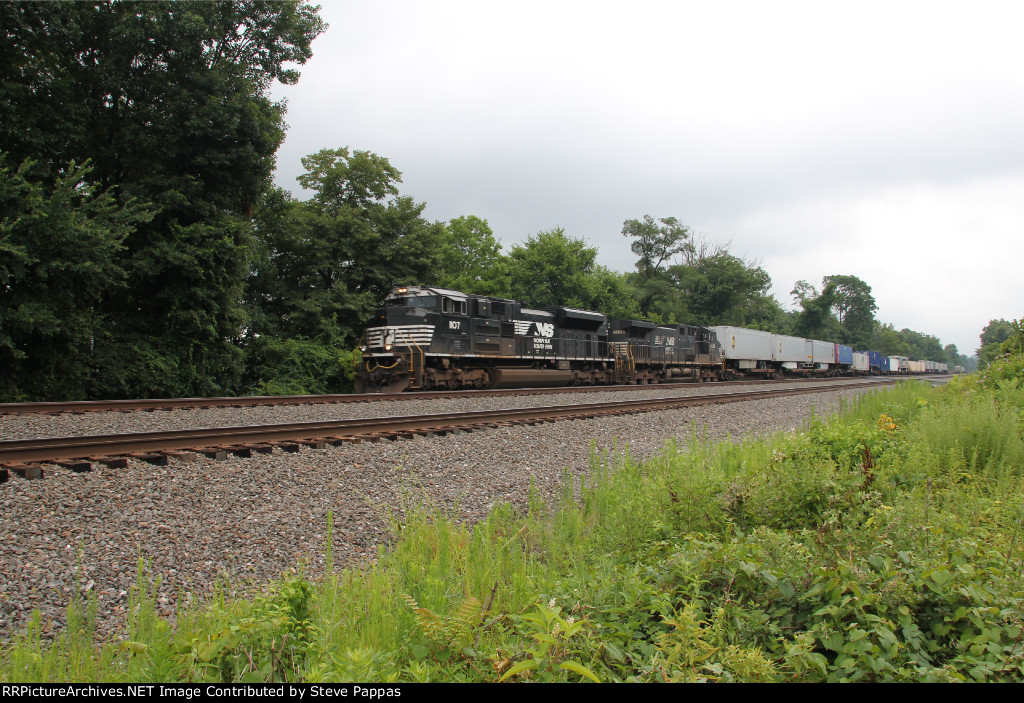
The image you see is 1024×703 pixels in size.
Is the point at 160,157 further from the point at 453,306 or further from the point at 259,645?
the point at 259,645

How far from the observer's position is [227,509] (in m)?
4.58

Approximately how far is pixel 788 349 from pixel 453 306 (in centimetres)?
3448

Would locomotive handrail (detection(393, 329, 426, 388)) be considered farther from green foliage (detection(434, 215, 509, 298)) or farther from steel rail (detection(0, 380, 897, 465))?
green foliage (detection(434, 215, 509, 298))

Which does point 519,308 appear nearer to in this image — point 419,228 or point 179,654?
point 419,228

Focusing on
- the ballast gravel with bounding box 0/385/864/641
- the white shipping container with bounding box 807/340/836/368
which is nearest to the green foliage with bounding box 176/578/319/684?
the ballast gravel with bounding box 0/385/864/641

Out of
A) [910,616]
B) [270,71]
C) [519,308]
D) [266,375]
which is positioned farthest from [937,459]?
[270,71]

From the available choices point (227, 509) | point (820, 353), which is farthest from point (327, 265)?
point (820, 353)

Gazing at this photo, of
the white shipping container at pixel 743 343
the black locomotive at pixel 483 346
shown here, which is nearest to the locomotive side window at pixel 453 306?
the black locomotive at pixel 483 346

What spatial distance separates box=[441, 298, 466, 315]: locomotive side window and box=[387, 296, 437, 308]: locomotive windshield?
30 centimetres

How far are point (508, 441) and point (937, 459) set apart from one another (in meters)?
4.88

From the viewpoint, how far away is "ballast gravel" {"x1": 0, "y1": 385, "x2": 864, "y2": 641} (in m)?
3.41

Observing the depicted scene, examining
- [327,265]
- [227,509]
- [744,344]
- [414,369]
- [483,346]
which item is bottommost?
[227,509]

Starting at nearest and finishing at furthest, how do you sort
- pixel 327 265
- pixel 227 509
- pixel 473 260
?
pixel 227 509, pixel 327 265, pixel 473 260

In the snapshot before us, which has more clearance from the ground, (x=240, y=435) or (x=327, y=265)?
(x=327, y=265)
